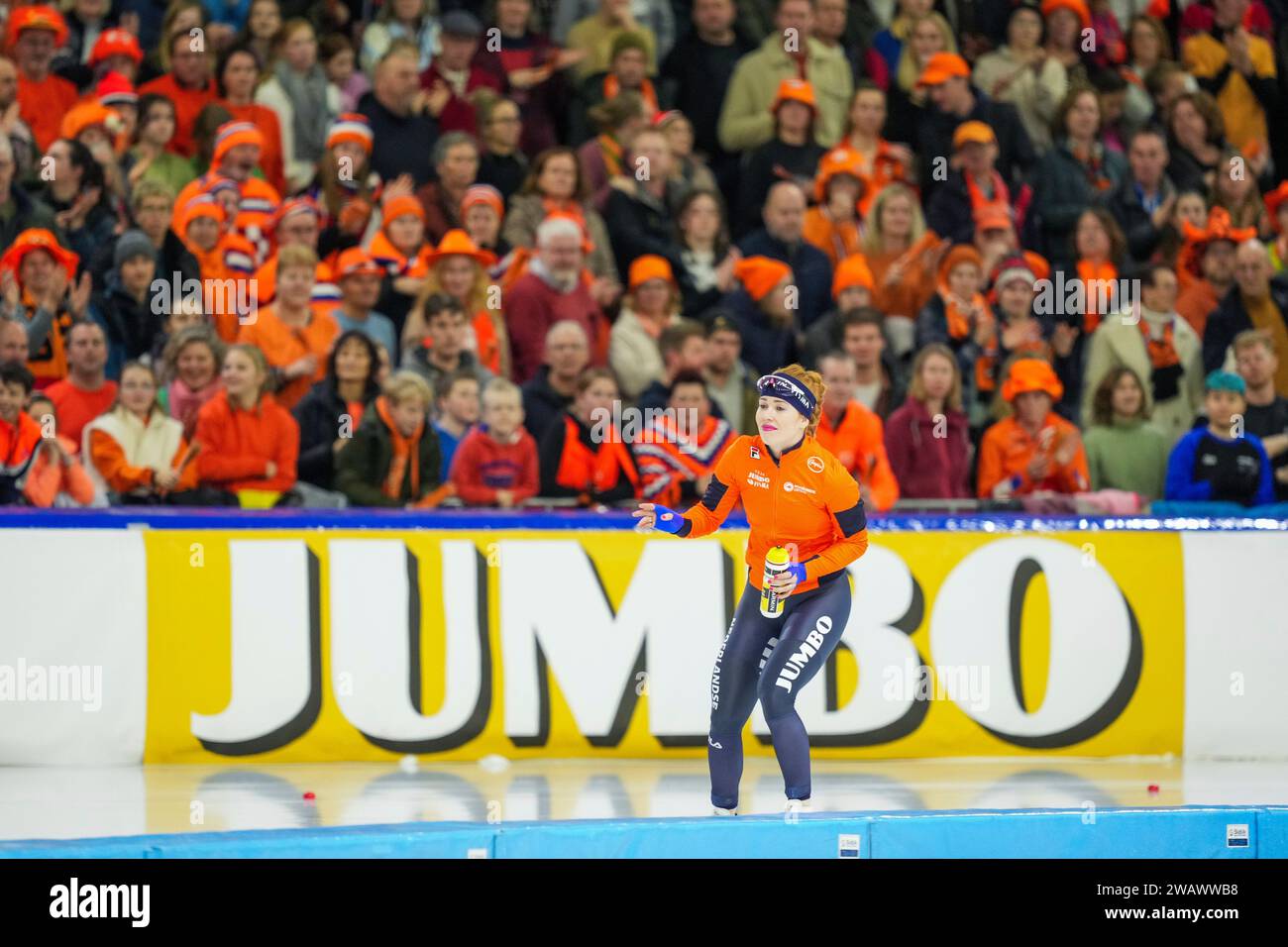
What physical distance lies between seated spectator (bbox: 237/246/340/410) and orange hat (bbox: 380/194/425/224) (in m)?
0.67

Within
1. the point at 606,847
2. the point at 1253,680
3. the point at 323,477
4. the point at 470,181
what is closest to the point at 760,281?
the point at 470,181

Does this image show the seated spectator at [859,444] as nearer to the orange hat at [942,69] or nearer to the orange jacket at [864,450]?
the orange jacket at [864,450]

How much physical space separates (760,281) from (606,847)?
551 centimetres

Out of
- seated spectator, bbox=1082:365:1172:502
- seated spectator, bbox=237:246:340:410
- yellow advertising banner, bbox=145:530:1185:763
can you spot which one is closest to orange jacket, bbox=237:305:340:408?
seated spectator, bbox=237:246:340:410

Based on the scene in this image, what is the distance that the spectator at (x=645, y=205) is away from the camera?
12852 millimetres

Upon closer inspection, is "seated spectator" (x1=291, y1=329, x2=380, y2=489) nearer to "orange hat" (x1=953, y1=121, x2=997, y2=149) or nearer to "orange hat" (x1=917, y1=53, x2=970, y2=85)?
"orange hat" (x1=953, y1=121, x2=997, y2=149)

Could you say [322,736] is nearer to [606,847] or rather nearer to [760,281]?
[606,847]

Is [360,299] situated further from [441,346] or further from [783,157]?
[783,157]

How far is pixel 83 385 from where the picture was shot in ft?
36.9

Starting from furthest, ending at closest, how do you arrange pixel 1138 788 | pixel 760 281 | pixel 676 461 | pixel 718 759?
pixel 760 281 < pixel 676 461 < pixel 1138 788 < pixel 718 759

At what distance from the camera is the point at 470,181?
12.9 m

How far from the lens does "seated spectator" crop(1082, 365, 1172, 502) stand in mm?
11891

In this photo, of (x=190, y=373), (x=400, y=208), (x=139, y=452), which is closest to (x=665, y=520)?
(x=139, y=452)

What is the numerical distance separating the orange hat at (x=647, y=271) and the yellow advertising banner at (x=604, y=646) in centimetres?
238
